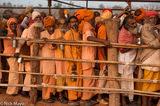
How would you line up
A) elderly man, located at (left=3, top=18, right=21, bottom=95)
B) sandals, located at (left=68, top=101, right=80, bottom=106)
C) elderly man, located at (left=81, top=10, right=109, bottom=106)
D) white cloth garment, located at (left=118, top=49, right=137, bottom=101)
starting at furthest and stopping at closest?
elderly man, located at (left=3, top=18, right=21, bottom=95) < sandals, located at (left=68, top=101, right=80, bottom=106) < elderly man, located at (left=81, top=10, right=109, bottom=106) < white cloth garment, located at (left=118, top=49, right=137, bottom=101)

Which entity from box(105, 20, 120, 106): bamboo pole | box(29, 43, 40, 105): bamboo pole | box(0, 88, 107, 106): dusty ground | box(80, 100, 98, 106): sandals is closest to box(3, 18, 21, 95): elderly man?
box(0, 88, 107, 106): dusty ground

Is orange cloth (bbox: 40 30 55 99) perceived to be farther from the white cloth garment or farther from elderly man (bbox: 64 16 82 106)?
the white cloth garment

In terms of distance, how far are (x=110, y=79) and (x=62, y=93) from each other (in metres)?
1.25

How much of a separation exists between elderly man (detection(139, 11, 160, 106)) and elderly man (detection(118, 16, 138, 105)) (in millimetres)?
183

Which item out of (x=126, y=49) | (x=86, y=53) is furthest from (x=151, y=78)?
(x=86, y=53)

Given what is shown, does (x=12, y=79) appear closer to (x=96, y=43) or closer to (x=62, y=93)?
(x=62, y=93)

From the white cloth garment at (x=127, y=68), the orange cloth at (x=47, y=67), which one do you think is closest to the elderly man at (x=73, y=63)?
the orange cloth at (x=47, y=67)

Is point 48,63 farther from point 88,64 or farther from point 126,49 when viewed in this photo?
point 126,49

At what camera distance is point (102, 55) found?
3.99 meters

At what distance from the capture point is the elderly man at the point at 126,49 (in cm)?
370

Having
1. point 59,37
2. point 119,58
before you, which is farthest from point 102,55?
point 59,37

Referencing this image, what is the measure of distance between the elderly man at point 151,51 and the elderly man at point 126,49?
0.60 ft

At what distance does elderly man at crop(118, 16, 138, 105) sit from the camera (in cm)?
370

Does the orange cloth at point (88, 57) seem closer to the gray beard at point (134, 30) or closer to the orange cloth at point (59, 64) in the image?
the orange cloth at point (59, 64)
